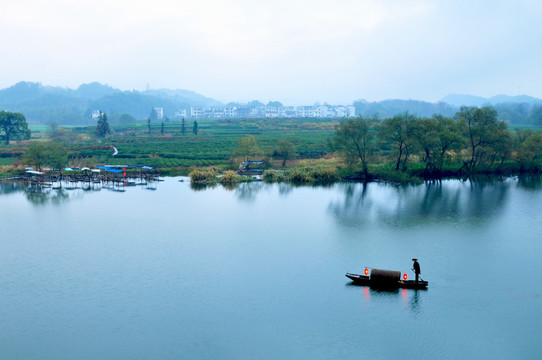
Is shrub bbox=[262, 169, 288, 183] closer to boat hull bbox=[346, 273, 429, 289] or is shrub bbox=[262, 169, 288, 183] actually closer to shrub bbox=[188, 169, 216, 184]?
shrub bbox=[188, 169, 216, 184]

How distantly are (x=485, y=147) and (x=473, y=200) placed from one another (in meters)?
15.6

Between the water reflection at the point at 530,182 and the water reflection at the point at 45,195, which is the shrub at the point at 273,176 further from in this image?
the water reflection at the point at 530,182

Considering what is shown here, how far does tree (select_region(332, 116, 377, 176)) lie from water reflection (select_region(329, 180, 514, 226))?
3830 mm

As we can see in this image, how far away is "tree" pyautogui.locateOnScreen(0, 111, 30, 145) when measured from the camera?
72.5 meters

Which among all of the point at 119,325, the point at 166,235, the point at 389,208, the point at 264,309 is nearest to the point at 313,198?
the point at 389,208

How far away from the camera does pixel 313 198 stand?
37875 mm

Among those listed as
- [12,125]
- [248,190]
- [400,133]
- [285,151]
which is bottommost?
[248,190]

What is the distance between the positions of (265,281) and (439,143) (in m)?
31.5

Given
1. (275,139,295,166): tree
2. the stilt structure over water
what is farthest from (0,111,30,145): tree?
(275,139,295,166): tree

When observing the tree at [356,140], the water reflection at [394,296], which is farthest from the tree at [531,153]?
the water reflection at [394,296]

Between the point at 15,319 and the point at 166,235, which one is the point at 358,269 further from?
the point at 15,319

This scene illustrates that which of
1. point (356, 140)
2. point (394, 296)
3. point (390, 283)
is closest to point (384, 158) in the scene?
point (356, 140)

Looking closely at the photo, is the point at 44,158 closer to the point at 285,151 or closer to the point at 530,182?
the point at 285,151

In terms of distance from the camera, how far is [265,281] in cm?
1986
